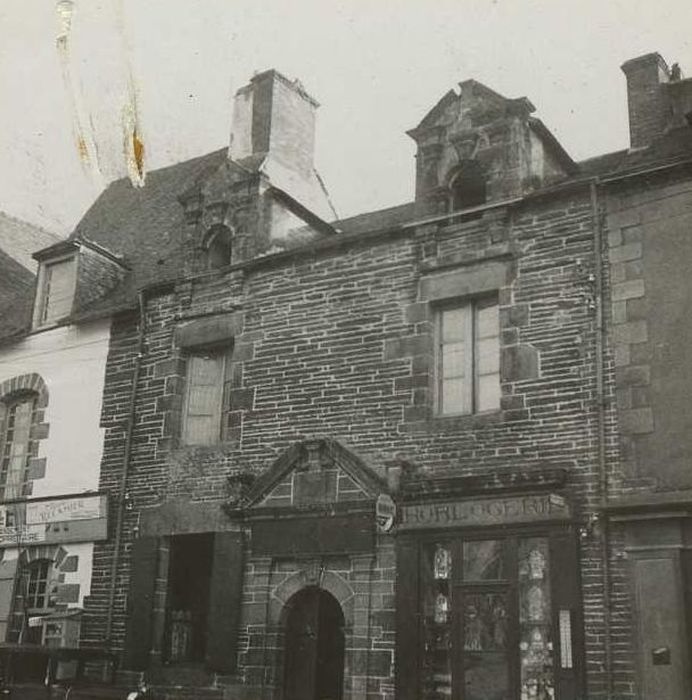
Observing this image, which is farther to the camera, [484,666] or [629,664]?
[484,666]

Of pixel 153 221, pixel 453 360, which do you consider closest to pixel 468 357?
pixel 453 360

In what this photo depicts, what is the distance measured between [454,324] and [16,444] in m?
7.58

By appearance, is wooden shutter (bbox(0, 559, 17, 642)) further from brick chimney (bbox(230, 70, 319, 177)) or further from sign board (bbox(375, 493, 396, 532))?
brick chimney (bbox(230, 70, 319, 177))

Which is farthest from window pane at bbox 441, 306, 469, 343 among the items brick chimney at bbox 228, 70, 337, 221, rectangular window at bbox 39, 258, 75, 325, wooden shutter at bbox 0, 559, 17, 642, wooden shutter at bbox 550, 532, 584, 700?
wooden shutter at bbox 0, 559, 17, 642

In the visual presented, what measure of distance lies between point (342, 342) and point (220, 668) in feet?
13.6

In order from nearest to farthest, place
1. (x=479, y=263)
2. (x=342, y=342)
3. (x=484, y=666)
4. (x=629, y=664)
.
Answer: (x=629, y=664) < (x=484, y=666) < (x=479, y=263) < (x=342, y=342)

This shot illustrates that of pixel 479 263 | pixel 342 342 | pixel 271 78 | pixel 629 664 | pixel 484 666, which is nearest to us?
pixel 629 664

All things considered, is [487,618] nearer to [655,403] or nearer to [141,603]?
[655,403]

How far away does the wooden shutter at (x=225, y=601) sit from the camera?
38.2 ft

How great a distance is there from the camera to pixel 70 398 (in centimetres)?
1466

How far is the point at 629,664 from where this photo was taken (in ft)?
30.0

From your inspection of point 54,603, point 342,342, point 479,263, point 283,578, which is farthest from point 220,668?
point 479,263

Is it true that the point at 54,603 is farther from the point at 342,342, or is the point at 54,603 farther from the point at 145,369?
the point at 342,342

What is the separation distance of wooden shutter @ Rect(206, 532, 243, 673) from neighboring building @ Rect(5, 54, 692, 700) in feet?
0.10
